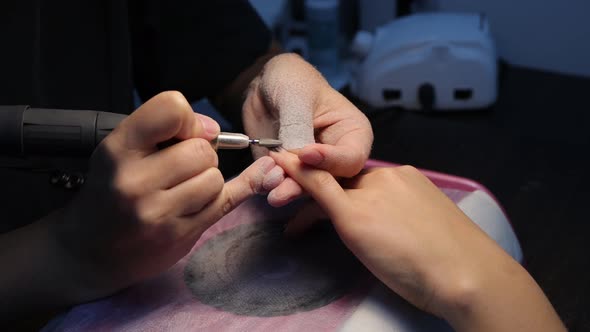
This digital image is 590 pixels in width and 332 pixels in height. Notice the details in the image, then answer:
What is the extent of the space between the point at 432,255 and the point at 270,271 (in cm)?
22

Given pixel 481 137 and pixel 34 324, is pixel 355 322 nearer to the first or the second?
pixel 34 324

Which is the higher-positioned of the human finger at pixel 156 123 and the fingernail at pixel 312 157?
the human finger at pixel 156 123

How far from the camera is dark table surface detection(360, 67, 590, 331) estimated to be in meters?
0.90

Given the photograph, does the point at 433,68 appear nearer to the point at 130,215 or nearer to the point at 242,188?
the point at 242,188

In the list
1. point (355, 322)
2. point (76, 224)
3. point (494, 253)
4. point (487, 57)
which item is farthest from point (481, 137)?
point (76, 224)

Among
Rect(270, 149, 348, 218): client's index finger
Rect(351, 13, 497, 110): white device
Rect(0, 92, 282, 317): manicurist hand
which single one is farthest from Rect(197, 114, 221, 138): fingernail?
Rect(351, 13, 497, 110): white device

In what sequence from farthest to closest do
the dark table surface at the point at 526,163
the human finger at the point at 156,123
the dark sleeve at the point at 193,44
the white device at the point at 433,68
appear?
1. the white device at the point at 433,68
2. the dark sleeve at the point at 193,44
3. the dark table surface at the point at 526,163
4. the human finger at the point at 156,123

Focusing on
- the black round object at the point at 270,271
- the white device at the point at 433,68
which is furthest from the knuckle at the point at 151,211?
the white device at the point at 433,68

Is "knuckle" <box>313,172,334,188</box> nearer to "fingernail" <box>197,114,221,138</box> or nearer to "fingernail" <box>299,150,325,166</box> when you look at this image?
"fingernail" <box>299,150,325,166</box>

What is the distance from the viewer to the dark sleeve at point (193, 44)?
44.0 inches

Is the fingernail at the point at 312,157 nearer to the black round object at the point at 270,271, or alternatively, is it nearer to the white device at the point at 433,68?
the black round object at the point at 270,271

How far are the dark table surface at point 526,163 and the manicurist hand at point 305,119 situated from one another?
0.22 meters

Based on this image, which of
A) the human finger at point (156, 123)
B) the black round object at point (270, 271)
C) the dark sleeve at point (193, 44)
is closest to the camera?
the human finger at point (156, 123)

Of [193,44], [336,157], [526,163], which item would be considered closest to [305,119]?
[336,157]
